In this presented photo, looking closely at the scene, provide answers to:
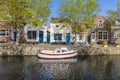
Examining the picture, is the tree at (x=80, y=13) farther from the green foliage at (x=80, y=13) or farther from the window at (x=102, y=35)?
the window at (x=102, y=35)

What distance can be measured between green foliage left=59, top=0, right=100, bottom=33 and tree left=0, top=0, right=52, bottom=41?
692 cm

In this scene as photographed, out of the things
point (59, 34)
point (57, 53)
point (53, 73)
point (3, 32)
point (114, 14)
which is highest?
point (114, 14)

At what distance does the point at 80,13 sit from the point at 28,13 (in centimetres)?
1644

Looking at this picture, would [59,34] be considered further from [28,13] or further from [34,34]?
[28,13]

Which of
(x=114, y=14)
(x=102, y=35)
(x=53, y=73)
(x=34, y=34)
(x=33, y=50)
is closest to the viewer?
(x=53, y=73)

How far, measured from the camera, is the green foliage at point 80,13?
70688 mm

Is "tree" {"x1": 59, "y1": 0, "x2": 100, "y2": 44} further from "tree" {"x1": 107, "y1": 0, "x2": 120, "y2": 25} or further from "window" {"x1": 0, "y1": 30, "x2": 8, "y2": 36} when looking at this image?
"window" {"x1": 0, "y1": 30, "x2": 8, "y2": 36}

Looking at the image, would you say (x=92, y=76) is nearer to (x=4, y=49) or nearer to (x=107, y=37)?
(x=4, y=49)

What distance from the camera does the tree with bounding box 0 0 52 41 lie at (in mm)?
57853

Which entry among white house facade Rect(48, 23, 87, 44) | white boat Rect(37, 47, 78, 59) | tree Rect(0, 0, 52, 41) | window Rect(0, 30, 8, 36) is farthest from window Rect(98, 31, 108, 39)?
window Rect(0, 30, 8, 36)

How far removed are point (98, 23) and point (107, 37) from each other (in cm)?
566

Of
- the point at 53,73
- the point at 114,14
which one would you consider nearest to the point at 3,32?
the point at 114,14

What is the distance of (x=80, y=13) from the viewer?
71.1 m

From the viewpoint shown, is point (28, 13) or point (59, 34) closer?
point (28, 13)
